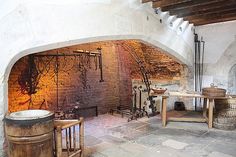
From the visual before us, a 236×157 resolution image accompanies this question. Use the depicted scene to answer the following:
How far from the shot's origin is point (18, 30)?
275cm

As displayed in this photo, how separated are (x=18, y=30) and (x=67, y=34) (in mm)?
646

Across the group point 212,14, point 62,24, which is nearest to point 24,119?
point 62,24

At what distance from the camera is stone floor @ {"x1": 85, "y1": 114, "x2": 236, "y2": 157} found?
355 cm

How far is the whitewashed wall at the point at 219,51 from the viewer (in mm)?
5770

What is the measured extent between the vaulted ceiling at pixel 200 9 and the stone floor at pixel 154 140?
2.46 m

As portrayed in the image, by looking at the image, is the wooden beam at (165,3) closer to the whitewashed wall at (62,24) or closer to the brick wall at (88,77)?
the whitewashed wall at (62,24)

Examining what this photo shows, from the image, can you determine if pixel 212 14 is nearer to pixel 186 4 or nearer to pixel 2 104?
pixel 186 4

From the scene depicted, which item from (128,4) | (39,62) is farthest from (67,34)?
(39,62)

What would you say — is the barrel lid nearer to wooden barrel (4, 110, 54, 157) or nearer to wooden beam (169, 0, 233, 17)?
wooden barrel (4, 110, 54, 157)

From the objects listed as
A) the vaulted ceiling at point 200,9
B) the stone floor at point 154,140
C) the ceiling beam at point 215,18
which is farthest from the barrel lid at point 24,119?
the ceiling beam at point 215,18

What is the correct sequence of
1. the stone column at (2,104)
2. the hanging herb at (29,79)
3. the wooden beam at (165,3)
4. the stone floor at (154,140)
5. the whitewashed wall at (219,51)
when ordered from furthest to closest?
the whitewashed wall at (219,51) → the hanging herb at (29,79) → the wooden beam at (165,3) → the stone floor at (154,140) → the stone column at (2,104)

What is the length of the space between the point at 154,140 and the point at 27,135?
Answer: 7.77 ft

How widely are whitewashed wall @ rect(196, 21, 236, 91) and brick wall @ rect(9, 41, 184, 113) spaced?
2.84ft

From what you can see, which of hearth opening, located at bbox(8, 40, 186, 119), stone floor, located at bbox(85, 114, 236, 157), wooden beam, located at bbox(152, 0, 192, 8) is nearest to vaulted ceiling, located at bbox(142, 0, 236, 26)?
wooden beam, located at bbox(152, 0, 192, 8)
